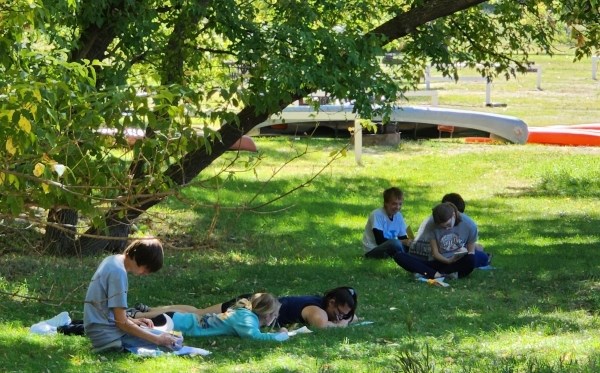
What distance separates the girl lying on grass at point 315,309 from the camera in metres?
10.0

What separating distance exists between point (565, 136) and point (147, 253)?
22.2m

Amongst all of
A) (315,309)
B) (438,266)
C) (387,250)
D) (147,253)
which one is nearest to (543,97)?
(387,250)

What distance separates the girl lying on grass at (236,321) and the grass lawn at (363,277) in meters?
0.16

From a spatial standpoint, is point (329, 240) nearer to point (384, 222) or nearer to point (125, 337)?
point (384, 222)

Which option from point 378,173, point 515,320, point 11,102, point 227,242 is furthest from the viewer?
point 378,173

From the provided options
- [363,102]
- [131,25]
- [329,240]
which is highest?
[131,25]

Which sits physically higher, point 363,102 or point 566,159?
point 363,102

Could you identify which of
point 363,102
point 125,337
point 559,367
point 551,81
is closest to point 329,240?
point 363,102

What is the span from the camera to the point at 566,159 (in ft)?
83.0

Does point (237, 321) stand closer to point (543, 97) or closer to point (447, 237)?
point (447, 237)

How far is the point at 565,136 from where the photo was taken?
29469 mm

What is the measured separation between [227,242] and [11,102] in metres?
9.80

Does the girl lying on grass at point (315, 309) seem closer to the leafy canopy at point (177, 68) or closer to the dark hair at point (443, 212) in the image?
the leafy canopy at point (177, 68)

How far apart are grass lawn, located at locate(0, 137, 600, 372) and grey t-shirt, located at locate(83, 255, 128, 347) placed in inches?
6.9
